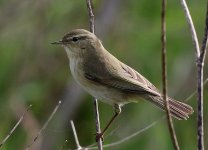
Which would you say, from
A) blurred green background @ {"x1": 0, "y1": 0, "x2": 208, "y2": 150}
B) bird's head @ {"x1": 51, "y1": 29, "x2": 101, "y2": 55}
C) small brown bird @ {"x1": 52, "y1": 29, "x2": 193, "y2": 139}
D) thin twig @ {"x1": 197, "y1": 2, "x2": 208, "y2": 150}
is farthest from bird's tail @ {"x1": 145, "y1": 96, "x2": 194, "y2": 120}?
thin twig @ {"x1": 197, "y1": 2, "x2": 208, "y2": 150}

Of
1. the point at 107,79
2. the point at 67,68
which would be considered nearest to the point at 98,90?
the point at 107,79

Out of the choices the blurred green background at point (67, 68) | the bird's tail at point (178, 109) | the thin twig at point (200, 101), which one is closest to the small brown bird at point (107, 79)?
the bird's tail at point (178, 109)

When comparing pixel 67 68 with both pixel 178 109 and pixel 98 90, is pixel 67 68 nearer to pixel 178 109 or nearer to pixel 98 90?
pixel 98 90

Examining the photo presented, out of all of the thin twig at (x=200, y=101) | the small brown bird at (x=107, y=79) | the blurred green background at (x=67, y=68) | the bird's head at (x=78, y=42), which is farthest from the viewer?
the blurred green background at (x=67, y=68)

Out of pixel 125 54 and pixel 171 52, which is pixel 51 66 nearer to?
pixel 125 54

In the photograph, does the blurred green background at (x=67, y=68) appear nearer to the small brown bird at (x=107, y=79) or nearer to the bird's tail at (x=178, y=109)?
the small brown bird at (x=107, y=79)

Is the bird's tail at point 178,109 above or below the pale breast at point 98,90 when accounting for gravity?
below

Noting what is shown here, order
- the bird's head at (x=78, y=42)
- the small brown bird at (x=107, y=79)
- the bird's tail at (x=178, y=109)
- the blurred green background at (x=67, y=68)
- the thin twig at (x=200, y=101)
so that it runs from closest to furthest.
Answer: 1. the thin twig at (x=200, y=101)
2. the bird's tail at (x=178, y=109)
3. the small brown bird at (x=107, y=79)
4. the bird's head at (x=78, y=42)
5. the blurred green background at (x=67, y=68)
